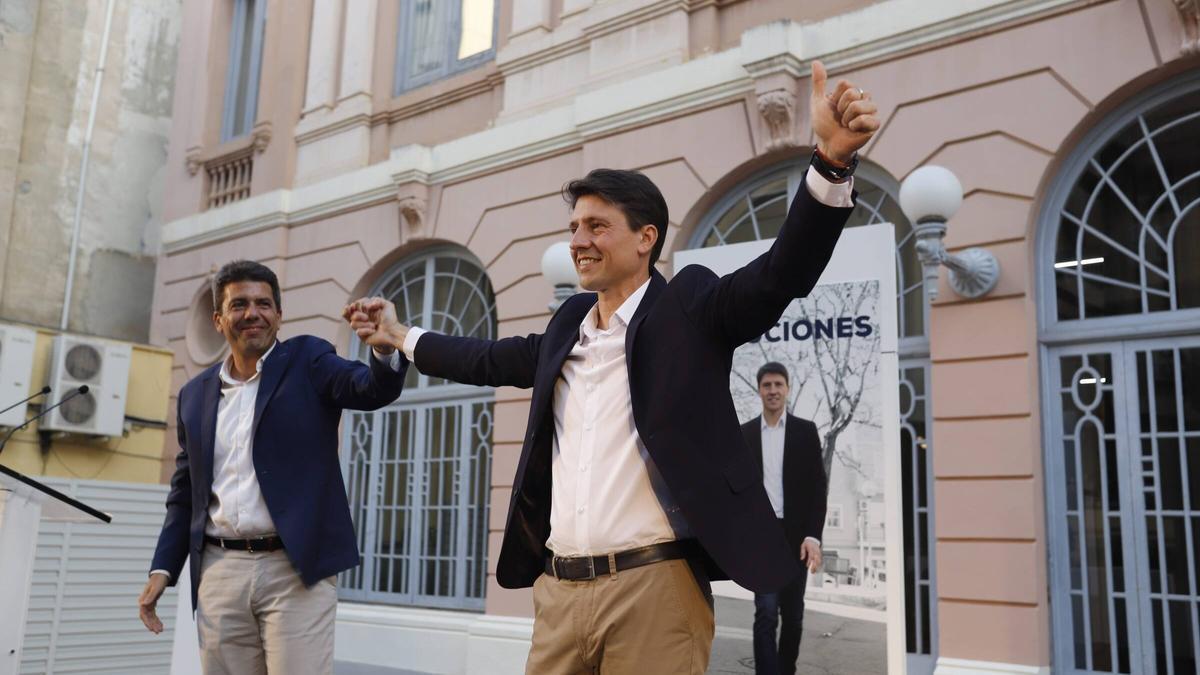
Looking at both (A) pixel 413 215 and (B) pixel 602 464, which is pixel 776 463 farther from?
(A) pixel 413 215

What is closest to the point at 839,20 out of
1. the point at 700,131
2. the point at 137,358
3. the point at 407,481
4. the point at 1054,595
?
the point at 700,131

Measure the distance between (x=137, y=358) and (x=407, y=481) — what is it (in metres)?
3.98

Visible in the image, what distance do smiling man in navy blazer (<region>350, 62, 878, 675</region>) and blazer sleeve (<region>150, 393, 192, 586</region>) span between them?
1.55 meters

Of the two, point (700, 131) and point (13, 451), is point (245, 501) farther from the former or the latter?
point (13, 451)

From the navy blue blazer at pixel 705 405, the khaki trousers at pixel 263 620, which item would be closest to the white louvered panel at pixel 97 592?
the khaki trousers at pixel 263 620

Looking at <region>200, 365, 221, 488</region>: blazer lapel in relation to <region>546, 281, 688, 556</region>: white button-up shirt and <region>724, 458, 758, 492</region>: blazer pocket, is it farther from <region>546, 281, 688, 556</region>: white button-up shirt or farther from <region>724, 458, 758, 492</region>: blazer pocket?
<region>724, 458, 758, 492</region>: blazer pocket

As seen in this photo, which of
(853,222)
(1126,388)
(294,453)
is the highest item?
(853,222)

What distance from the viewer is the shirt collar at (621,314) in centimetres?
240

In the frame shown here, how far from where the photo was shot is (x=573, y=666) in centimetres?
227

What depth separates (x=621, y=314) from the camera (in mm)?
2410

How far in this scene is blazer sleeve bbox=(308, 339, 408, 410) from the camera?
3.11m

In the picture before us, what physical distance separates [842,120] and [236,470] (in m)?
2.30

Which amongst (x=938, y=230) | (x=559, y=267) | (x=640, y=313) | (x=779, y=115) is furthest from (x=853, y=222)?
(x=640, y=313)

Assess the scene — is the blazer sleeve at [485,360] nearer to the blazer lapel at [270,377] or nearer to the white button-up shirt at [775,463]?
the blazer lapel at [270,377]
